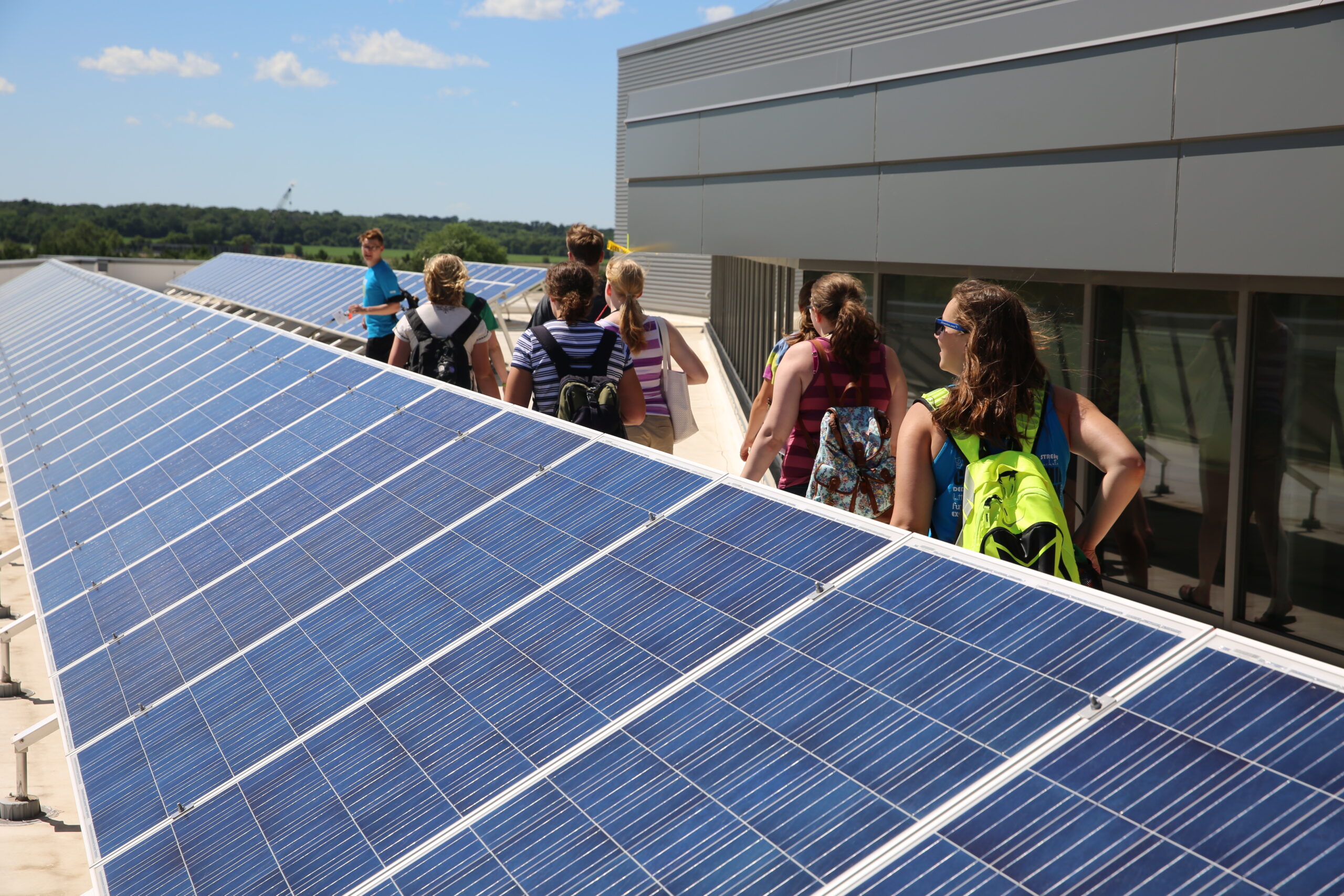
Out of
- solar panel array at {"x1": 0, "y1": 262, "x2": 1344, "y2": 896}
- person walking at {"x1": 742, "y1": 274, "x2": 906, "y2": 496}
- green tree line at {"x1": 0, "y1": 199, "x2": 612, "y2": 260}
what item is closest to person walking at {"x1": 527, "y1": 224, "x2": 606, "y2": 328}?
solar panel array at {"x1": 0, "y1": 262, "x2": 1344, "y2": 896}

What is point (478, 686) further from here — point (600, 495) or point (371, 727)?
point (600, 495)

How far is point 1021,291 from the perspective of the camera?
961 cm

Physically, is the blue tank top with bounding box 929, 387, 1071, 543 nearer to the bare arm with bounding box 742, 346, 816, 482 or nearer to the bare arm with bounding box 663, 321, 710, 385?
the bare arm with bounding box 742, 346, 816, 482

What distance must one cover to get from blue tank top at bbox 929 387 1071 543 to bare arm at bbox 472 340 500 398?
5049 millimetres

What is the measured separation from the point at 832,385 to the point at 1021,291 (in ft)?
15.2

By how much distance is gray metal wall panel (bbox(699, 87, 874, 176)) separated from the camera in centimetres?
1097

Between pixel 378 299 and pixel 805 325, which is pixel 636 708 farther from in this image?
pixel 378 299

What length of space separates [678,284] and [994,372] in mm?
45899

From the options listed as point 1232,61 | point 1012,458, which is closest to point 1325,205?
point 1232,61

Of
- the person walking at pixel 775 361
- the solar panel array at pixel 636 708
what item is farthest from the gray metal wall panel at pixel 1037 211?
the solar panel array at pixel 636 708

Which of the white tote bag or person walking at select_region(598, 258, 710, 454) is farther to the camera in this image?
the white tote bag

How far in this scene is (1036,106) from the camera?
891cm

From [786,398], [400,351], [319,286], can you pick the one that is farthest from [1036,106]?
[319,286]

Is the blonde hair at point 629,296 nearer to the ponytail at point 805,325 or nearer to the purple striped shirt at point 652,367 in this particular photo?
the purple striped shirt at point 652,367
